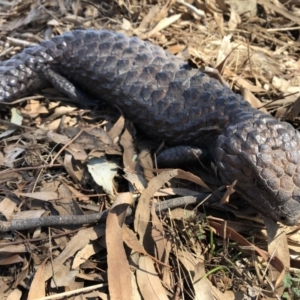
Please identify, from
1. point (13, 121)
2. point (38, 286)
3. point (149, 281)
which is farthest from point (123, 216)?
point (13, 121)

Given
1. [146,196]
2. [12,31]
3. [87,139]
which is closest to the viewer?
[146,196]

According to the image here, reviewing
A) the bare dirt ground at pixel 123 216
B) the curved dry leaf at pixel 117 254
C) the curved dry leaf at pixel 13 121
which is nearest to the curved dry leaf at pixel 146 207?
the bare dirt ground at pixel 123 216

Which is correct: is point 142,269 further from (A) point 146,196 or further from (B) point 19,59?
(B) point 19,59

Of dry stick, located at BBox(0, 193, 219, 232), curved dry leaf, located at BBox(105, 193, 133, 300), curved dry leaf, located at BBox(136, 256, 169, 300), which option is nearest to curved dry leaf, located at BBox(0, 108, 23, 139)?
dry stick, located at BBox(0, 193, 219, 232)

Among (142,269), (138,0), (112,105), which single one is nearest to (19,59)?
(112,105)

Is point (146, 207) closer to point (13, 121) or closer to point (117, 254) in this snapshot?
point (117, 254)

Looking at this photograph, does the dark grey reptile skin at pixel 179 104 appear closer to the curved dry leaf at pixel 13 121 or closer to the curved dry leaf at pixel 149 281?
the curved dry leaf at pixel 13 121
